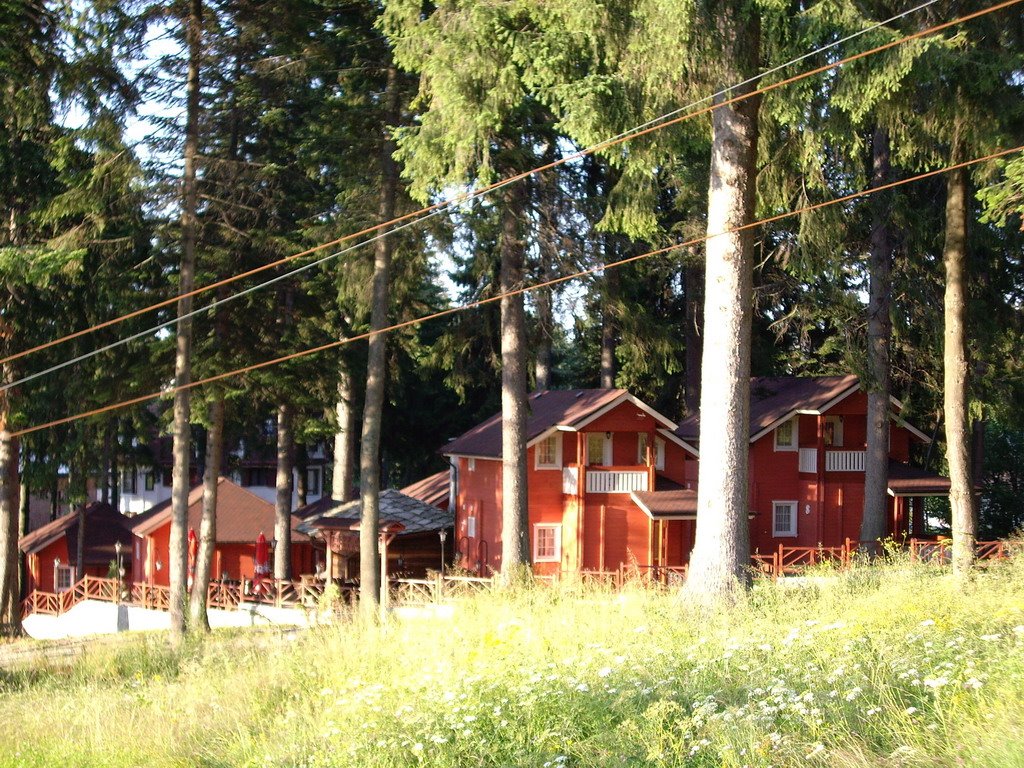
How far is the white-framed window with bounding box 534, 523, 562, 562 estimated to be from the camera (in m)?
30.5

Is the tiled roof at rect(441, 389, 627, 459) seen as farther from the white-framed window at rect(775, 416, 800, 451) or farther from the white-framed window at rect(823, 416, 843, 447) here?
the white-framed window at rect(823, 416, 843, 447)

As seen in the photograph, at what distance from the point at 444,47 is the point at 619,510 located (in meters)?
19.3

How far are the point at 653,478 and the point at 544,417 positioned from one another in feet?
12.3

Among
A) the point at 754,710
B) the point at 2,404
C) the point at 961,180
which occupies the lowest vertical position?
the point at 754,710

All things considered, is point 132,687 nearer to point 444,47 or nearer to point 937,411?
point 444,47

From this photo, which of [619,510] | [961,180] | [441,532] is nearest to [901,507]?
[619,510]

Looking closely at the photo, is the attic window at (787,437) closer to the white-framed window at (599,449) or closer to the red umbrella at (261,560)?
the white-framed window at (599,449)

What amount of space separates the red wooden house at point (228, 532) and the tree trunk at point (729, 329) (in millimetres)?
25425

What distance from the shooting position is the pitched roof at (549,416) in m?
29.7

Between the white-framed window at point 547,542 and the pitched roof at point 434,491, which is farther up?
the pitched roof at point 434,491

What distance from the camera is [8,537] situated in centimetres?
2380

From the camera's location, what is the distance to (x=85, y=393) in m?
22.0

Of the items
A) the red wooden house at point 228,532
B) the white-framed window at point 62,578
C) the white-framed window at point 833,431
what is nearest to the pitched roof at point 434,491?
the red wooden house at point 228,532

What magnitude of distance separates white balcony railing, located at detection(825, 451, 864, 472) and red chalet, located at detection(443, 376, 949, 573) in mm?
32
